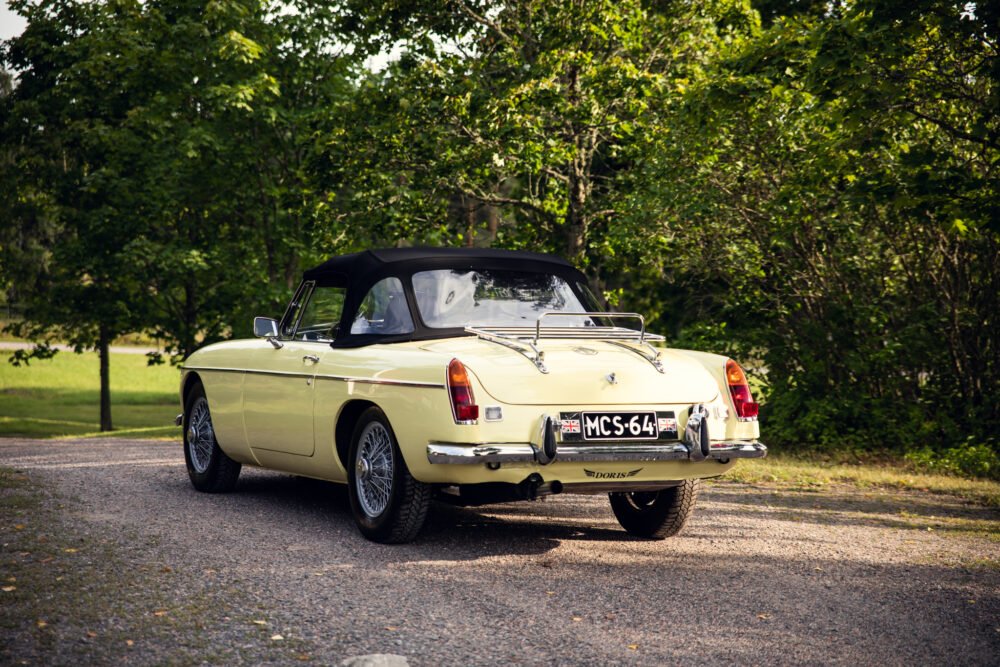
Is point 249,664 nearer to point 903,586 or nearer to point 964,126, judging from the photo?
point 903,586

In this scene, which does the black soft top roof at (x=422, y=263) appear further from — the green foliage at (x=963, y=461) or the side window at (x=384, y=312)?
the green foliage at (x=963, y=461)

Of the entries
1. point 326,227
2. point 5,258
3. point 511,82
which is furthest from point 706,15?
point 5,258

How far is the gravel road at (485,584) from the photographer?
14.5 ft

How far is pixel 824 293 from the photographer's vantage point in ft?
48.0

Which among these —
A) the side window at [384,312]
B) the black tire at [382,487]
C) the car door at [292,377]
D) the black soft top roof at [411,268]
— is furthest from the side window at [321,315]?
the black tire at [382,487]

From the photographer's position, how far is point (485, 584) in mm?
5570

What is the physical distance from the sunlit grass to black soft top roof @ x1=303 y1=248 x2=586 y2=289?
3.86 meters

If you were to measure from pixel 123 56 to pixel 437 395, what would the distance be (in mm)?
16514

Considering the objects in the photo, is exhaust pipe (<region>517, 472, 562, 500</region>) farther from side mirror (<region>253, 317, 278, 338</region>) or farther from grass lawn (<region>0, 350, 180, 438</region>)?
grass lawn (<region>0, 350, 180, 438</region>)

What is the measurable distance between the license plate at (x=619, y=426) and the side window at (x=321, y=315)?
6.91 feet

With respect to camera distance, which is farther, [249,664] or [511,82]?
[511,82]

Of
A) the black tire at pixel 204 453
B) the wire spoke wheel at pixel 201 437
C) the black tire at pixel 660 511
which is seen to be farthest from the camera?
the wire spoke wheel at pixel 201 437

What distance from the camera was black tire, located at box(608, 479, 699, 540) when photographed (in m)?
7.00

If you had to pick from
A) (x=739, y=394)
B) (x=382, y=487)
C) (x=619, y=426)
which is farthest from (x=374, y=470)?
(x=739, y=394)
